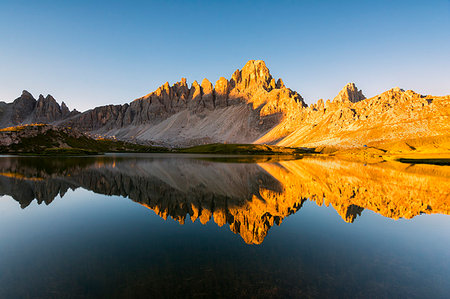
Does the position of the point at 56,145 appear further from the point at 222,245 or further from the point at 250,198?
the point at 222,245

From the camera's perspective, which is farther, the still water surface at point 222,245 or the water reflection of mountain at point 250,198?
the water reflection of mountain at point 250,198

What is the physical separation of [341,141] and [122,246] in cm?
21554

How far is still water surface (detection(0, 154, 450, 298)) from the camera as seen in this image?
9375 mm

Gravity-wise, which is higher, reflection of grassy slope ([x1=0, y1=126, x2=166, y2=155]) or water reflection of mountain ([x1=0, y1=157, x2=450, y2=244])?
reflection of grassy slope ([x1=0, y1=126, x2=166, y2=155])

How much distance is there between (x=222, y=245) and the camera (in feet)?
44.4

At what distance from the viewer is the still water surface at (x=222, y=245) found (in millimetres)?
9375

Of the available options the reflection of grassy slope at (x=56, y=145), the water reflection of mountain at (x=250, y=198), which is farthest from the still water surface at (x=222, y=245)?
the reflection of grassy slope at (x=56, y=145)

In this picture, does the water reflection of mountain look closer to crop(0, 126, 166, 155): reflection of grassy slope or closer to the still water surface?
the still water surface

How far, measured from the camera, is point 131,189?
31109 mm

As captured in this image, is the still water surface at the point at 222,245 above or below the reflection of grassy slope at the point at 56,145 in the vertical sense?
below

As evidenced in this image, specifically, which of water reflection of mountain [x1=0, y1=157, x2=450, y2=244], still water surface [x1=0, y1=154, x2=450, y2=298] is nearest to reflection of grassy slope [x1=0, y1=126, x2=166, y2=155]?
water reflection of mountain [x1=0, y1=157, x2=450, y2=244]

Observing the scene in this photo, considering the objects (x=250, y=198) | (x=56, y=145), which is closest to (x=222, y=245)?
(x=250, y=198)

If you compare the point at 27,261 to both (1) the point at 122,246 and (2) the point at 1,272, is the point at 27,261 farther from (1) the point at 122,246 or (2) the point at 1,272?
(1) the point at 122,246

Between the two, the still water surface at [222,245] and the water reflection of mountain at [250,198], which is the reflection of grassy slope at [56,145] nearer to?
the water reflection of mountain at [250,198]
